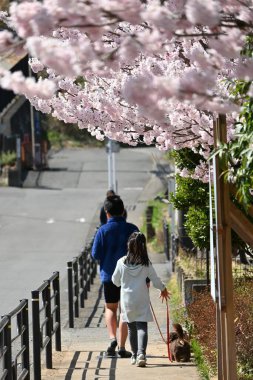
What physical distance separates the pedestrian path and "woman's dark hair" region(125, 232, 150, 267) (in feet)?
3.70

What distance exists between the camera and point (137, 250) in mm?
11641

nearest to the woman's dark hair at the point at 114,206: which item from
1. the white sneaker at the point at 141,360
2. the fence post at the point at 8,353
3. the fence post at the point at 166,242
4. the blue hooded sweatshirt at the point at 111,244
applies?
the blue hooded sweatshirt at the point at 111,244

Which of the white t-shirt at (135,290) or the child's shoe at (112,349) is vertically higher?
the white t-shirt at (135,290)

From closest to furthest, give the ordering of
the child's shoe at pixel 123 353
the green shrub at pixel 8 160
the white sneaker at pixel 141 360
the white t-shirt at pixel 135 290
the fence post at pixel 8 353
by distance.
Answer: the fence post at pixel 8 353
the white sneaker at pixel 141 360
the white t-shirt at pixel 135 290
the child's shoe at pixel 123 353
the green shrub at pixel 8 160

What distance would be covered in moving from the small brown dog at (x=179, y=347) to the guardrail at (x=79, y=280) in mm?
3772

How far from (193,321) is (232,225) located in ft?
13.6

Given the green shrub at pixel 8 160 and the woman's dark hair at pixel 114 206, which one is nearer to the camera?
the woman's dark hair at pixel 114 206

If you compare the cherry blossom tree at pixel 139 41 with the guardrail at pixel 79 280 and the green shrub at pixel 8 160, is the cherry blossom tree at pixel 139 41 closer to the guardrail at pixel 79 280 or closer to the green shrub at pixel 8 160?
the guardrail at pixel 79 280

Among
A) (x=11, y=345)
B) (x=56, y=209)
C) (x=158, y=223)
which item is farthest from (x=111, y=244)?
(x=56, y=209)

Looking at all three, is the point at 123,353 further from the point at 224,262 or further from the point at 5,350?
the point at 224,262

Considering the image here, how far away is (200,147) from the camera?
11.3 meters

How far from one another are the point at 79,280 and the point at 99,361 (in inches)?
246

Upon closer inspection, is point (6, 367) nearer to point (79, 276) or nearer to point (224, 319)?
point (224, 319)

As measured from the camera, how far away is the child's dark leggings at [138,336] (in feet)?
38.5
